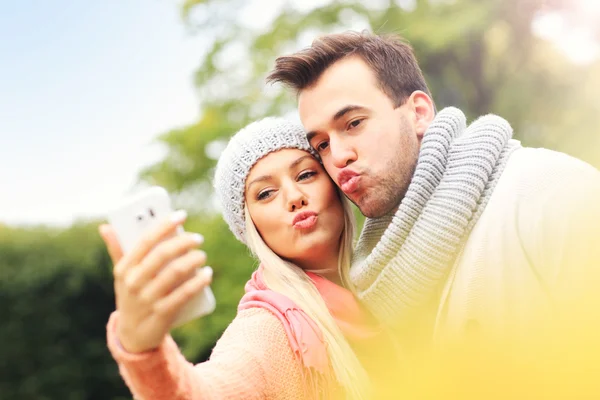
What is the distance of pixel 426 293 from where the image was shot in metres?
2.19

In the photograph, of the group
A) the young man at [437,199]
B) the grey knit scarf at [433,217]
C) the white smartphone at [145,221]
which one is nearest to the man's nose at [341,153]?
the young man at [437,199]

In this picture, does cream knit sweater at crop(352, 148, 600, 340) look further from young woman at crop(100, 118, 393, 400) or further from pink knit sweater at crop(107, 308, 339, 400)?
pink knit sweater at crop(107, 308, 339, 400)

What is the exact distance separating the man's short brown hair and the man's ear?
0.10ft

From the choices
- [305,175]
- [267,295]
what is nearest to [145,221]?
[267,295]

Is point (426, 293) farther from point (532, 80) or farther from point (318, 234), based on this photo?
point (532, 80)

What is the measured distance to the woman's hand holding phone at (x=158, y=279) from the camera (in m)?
1.20

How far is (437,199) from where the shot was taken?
2.19 m

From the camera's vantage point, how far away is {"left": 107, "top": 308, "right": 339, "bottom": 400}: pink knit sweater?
4.39 ft

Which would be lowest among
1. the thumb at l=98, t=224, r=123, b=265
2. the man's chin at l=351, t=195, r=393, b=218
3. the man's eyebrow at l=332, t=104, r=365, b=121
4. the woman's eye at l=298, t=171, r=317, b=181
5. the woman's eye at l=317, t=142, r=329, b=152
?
the thumb at l=98, t=224, r=123, b=265

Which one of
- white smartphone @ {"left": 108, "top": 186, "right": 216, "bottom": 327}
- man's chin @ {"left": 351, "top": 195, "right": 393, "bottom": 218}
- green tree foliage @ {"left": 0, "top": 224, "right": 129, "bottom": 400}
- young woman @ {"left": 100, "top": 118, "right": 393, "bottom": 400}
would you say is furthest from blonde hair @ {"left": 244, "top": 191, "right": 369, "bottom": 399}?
green tree foliage @ {"left": 0, "top": 224, "right": 129, "bottom": 400}

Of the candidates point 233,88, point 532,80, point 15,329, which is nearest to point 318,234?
point 233,88

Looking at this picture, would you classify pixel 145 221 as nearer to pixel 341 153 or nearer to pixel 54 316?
pixel 341 153

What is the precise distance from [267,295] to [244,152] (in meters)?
0.57

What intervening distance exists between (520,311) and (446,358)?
1.63m
